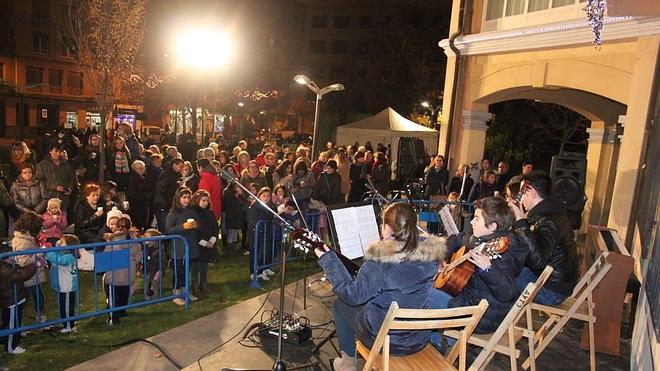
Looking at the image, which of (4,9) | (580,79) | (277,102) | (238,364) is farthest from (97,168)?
(4,9)

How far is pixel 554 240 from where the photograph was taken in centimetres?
489

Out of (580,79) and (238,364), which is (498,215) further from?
(580,79)

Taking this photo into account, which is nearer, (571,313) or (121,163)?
(571,313)

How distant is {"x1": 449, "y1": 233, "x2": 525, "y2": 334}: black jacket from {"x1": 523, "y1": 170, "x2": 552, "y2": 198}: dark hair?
1.13 meters

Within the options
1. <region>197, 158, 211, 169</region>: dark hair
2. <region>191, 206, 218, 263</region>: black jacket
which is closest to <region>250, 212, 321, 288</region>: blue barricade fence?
<region>191, 206, 218, 263</region>: black jacket

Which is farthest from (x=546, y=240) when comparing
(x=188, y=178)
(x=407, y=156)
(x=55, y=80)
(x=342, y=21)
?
(x=342, y=21)

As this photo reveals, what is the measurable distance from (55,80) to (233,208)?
144ft

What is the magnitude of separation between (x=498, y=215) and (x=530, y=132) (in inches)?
842

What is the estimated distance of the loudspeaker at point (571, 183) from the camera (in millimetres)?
8422

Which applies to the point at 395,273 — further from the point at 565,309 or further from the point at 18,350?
the point at 18,350

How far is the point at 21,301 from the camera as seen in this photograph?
487cm

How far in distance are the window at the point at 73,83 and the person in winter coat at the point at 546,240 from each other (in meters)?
48.2

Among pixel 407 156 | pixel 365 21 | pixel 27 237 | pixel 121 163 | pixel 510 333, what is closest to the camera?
pixel 510 333

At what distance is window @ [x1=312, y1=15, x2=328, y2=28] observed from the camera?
57.1 m
